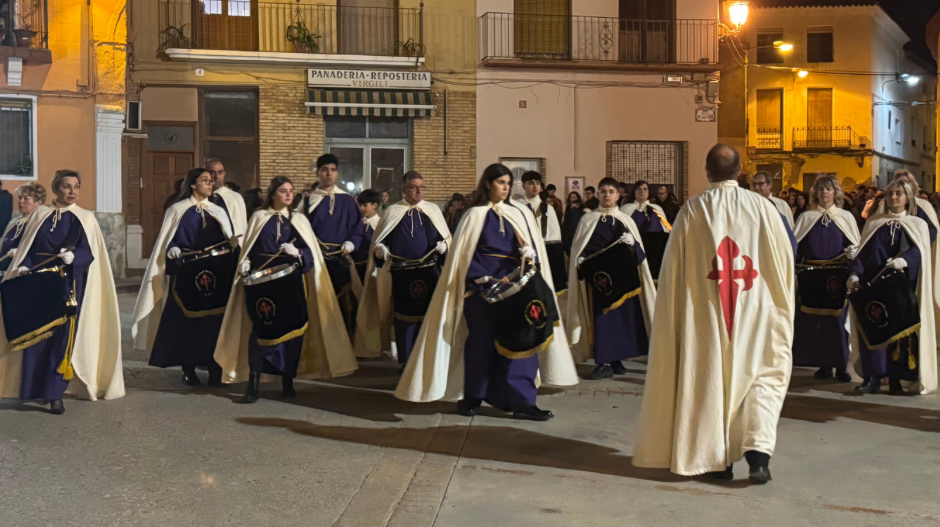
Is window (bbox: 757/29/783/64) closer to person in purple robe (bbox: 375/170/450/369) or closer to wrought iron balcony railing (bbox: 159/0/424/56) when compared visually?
wrought iron balcony railing (bbox: 159/0/424/56)

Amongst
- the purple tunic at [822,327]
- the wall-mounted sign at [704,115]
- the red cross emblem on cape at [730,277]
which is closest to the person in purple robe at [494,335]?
the red cross emblem on cape at [730,277]

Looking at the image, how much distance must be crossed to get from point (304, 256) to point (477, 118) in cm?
1587

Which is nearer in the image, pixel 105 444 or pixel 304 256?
pixel 105 444

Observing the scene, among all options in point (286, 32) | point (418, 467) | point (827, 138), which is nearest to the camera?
point (418, 467)

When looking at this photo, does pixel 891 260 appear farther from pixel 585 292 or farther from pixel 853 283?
pixel 585 292

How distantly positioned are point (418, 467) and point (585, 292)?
4302 mm

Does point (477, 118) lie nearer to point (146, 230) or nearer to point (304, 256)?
point (146, 230)

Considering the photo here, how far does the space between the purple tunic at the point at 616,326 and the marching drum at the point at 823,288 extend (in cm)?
152

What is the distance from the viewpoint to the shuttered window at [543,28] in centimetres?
2464

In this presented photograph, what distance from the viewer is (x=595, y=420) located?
26.1 feet

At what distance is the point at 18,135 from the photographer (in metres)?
21.3

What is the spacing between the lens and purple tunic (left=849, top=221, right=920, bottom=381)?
9.08 m

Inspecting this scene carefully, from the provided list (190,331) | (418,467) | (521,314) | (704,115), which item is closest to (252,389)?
(190,331)

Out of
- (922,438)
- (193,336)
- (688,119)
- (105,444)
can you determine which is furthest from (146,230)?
(922,438)
